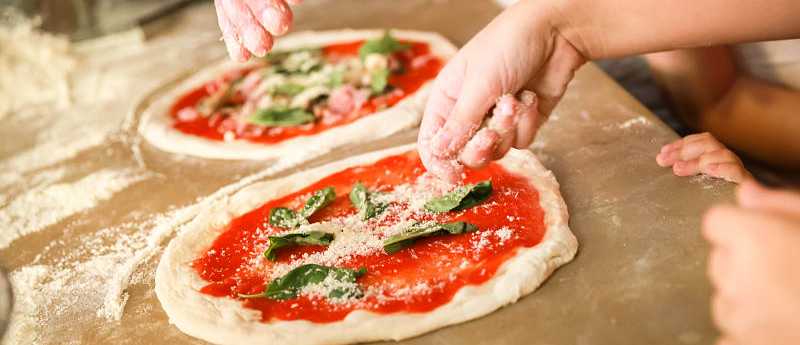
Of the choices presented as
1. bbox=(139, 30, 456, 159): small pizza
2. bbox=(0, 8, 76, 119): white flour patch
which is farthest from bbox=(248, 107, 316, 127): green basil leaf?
bbox=(0, 8, 76, 119): white flour patch

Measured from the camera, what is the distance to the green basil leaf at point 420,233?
5.69 ft

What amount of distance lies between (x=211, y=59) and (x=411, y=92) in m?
1.35

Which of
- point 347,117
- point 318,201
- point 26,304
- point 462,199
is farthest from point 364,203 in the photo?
point 26,304

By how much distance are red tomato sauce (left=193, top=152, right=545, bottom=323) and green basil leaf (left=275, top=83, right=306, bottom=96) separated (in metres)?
0.84

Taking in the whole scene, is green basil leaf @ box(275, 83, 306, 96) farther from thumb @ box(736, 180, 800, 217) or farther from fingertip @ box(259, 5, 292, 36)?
thumb @ box(736, 180, 800, 217)

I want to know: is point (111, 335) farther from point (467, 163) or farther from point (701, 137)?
point (701, 137)

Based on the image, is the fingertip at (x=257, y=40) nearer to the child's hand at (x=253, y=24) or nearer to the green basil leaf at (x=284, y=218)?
the child's hand at (x=253, y=24)

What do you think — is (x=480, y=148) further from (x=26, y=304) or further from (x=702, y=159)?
(x=26, y=304)

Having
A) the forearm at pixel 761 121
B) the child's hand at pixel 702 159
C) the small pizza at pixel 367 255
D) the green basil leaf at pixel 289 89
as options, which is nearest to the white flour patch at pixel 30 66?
the green basil leaf at pixel 289 89

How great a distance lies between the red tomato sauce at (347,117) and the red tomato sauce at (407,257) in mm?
568

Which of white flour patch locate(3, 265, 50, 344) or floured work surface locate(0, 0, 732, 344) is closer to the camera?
floured work surface locate(0, 0, 732, 344)

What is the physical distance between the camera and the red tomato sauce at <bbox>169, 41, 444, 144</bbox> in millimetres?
2623

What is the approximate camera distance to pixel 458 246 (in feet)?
5.70

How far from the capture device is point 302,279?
5.56 ft
